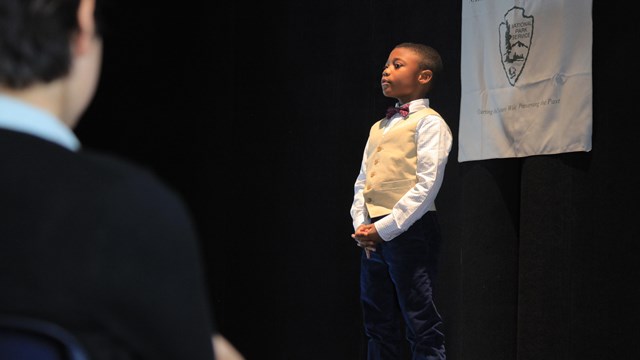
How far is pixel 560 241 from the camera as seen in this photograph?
10.5ft

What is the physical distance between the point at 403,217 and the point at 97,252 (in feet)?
8.47

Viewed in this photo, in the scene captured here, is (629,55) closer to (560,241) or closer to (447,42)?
(560,241)

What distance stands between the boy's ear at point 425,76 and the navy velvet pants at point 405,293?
554 millimetres

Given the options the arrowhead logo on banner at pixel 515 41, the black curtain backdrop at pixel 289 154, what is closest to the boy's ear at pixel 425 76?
the arrowhead logo on banner at pixel 515 41

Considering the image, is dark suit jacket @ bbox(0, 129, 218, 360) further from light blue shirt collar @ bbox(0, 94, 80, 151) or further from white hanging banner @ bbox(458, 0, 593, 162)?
white hanging banner @ bbox(458, 0, 593, 162)

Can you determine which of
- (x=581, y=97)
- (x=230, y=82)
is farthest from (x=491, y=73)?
(x=230, y=82)

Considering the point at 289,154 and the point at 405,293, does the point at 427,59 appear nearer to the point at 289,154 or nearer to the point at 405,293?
the point at 405,293

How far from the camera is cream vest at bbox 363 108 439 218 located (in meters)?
3.22

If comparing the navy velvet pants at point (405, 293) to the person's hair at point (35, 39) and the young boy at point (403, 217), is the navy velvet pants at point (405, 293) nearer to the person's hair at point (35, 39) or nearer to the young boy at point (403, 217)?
the young boy at point (403, 217)

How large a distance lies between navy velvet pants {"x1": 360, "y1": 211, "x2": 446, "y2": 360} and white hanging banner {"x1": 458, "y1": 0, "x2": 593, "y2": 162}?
19.1 inches

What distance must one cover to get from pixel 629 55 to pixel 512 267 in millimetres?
1008

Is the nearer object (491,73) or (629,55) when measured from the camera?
(629,55)

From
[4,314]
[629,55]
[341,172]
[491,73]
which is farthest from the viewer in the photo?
[341,172]

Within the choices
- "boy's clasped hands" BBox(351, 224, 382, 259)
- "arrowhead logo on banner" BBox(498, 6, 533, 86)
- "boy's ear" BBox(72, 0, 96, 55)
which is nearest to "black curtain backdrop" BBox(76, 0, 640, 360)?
"arrowhead logo on banner" BBox(498, 6, 533, 86)
